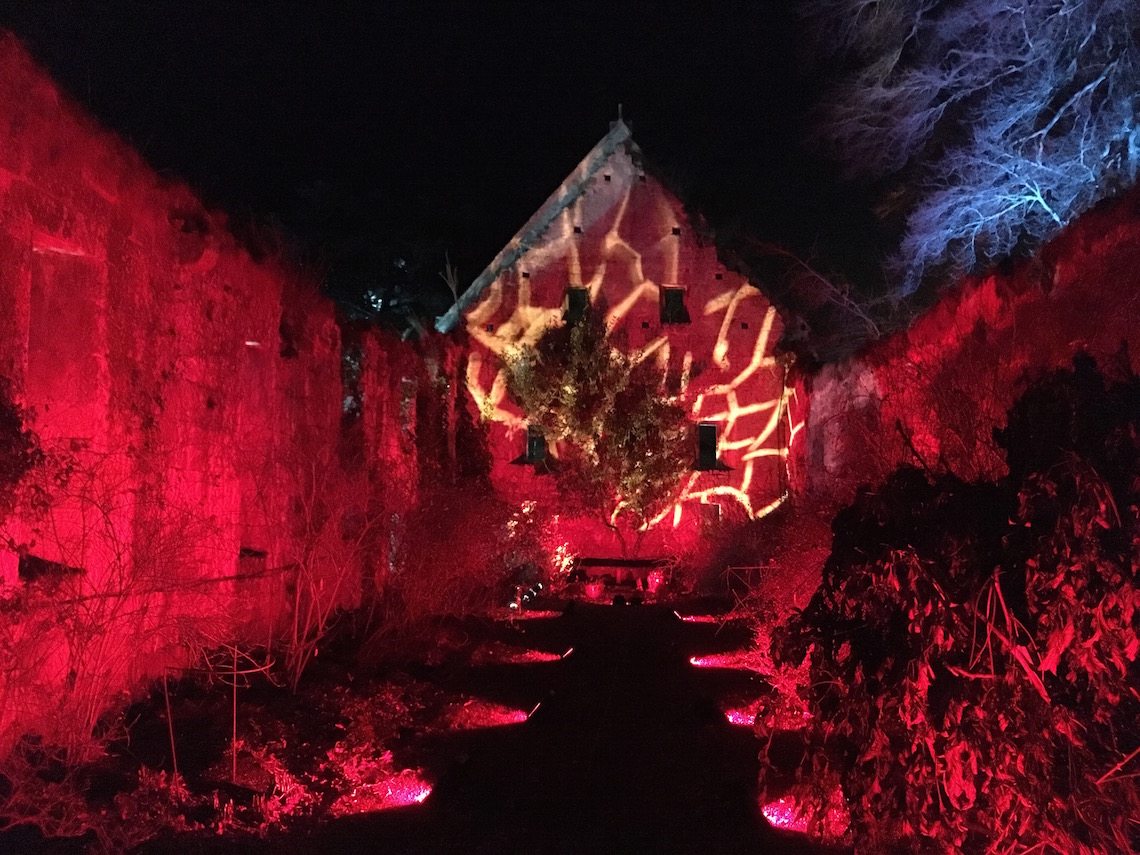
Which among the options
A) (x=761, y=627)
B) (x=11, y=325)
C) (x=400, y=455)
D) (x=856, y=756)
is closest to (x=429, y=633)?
(x=761, y=627)

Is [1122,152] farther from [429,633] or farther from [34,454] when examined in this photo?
[34,454]

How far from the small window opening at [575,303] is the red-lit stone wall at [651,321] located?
0.13 metres

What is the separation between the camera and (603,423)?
17.9 metres

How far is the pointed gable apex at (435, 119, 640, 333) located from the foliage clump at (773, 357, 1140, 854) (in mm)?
15873

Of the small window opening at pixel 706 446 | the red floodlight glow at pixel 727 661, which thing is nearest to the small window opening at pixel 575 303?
the small window opening at pixel 706 446

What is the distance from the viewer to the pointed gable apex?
18797 millimetres

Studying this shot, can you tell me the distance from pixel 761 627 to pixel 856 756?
4.93 meters

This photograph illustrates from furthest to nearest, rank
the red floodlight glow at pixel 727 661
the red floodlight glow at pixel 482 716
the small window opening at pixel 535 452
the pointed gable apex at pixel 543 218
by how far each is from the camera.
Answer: the pointed gable apex at pixel 543 218 < the small window opening at pixel 535 452 < the red floodlight glow at pixel 727 661 < the red floodlight glow at pixel 482 716

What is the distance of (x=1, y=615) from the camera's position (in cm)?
515

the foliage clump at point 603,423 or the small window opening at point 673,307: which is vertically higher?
the small window opening at point 673,307

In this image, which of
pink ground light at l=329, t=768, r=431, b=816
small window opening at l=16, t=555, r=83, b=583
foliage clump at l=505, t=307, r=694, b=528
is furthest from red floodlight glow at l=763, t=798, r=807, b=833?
foliage clump at l=505, t=307, r=694, b=528

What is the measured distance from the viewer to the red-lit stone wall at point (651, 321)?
1870 cm

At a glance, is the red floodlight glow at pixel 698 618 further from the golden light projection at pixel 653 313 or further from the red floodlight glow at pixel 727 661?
the golden light projection at pixel 653 313

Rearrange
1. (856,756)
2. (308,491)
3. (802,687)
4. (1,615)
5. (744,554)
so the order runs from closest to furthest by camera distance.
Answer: (856,756)
(1,615)
(802,687)
(308,491)
(744,554)
